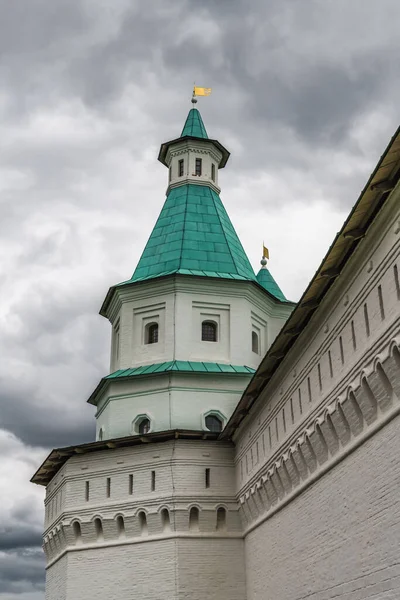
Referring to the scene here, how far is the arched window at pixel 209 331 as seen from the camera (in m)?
23.2

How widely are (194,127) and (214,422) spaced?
11941 millimetres

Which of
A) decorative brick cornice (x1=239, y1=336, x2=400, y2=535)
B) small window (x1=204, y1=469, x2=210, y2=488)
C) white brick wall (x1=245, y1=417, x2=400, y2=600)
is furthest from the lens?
small window (x1=204, y1=469, x2=210, y2=488)

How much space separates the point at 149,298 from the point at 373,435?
13056mm

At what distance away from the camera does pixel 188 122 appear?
2873 cm

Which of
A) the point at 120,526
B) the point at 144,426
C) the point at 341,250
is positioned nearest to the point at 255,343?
the point at 144,426

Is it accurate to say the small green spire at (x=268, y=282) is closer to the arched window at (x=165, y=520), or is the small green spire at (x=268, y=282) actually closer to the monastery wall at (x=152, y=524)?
the monastery wall at (x=152, y=524)

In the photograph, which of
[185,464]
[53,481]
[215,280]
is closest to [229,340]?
[215,280]

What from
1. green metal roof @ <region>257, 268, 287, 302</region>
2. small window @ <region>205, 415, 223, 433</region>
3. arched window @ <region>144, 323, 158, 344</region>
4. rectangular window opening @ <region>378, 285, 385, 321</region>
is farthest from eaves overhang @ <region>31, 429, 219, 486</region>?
rectangular window opening @ <region>378, 285, 385, 321</region>

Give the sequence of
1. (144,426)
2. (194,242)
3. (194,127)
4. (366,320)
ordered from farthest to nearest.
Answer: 1. (194,127)
2. (194,242)
3. (144,426)
4. (366,320)

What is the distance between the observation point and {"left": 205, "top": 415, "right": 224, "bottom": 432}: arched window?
2181 centimetres

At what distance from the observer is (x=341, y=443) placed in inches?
505

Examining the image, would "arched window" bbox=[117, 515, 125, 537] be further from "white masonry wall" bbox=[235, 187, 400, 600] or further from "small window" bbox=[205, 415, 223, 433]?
"white masonry wall" bbox=[235, 187, 400, 600]

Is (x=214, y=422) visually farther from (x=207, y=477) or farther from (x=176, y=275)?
(x=176, y=275)

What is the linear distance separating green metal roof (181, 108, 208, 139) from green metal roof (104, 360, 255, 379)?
32.0 feet
